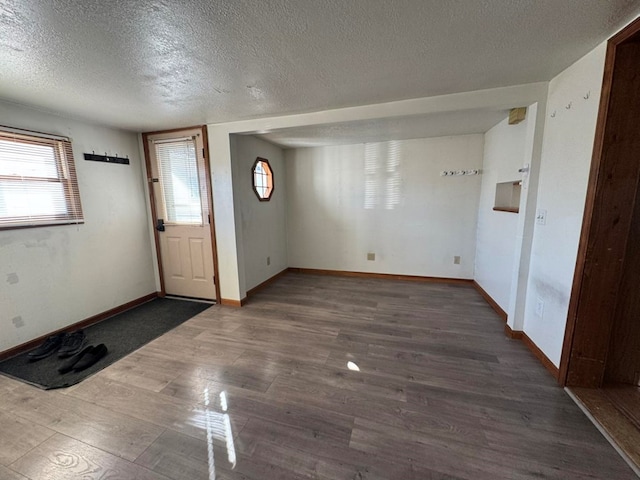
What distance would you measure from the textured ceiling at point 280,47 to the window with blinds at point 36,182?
39cm

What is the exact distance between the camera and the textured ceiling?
4.09 ft

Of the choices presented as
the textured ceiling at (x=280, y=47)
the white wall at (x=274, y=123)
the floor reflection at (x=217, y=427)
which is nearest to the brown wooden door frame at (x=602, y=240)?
the textured ceiling at (x=280, y=47)

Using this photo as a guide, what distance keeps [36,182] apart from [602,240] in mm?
4659

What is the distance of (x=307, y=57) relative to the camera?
66.1 inches

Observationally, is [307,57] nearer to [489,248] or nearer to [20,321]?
[489,248]

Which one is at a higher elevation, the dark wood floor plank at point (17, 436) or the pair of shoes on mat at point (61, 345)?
the pair of shoes on mat at point (61, 345)

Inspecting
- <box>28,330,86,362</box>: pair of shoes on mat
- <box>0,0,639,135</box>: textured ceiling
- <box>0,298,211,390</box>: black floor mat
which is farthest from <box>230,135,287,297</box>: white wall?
<box>28,330,86,362</box>: pair of shoes on mat

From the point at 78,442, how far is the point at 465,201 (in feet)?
15.3

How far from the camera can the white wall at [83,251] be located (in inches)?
93.0

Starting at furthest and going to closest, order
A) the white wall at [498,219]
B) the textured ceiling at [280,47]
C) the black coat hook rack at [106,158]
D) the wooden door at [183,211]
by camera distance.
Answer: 1. the wooden door at [183,211]
2. the black coat hook rack at [106,158]
3. the white wall at [498,219]
4. the textured ceiling at [280,47]

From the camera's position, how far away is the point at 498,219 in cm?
314

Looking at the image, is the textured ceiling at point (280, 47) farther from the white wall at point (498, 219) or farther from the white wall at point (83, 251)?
the white wall at point (498, 219)

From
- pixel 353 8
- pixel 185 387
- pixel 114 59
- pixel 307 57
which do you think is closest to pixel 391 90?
pixel 307 57

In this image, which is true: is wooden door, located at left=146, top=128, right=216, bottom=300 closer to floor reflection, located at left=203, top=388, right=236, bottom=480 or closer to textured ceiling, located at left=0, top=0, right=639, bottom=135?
textured ceiling, located at left=0, top=0, right=639, bottom=135
